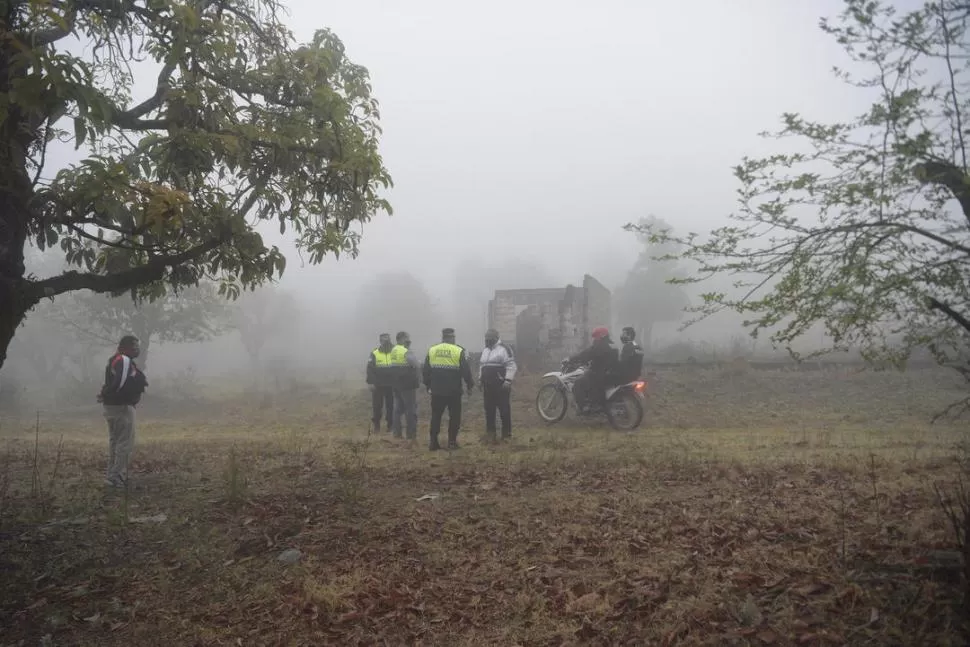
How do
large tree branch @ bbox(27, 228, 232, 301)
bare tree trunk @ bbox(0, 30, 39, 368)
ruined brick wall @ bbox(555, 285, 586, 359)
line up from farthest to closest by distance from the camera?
1. ruined brick wall @ bbox(555, 285, 586, 359)
2. large tree branch @ bbox(27, 228, 232, 301)
3. bare tree trunk @ bbox(0, 30, 39, 368)

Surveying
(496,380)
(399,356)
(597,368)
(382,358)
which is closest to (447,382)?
(496,380)

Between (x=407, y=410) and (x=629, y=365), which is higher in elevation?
(x=629, y=365)

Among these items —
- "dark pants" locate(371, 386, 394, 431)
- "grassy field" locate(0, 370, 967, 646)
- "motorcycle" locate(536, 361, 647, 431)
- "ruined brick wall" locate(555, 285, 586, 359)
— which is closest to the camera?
"grassy field" locate(0, 370, 967, 646)

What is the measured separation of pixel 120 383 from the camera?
7258 millimetres

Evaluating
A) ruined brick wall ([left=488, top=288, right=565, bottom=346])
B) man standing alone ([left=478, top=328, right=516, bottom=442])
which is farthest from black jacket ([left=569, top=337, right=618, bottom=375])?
ruined brick wall ([left=488, top=288, right=565, bottom=346])

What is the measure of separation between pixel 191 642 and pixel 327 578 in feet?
3.29

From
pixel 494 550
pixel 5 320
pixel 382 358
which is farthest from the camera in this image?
pixel 382 358

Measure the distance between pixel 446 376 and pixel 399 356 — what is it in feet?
6.79

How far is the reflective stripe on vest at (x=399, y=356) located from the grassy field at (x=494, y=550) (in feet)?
9.71

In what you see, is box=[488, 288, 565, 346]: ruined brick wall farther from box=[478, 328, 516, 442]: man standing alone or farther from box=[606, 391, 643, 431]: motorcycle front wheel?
box=[478, 328, 516, 442]: man standing alone

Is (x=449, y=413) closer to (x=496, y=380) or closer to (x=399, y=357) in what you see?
(x=496, y=380)

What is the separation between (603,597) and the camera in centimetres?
429

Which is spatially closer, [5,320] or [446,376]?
[5,320]

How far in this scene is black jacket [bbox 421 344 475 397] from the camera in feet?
32.3
